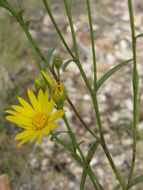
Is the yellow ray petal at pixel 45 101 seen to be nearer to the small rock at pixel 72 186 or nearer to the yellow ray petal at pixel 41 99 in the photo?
the yellow ray petal at pixel 41 99

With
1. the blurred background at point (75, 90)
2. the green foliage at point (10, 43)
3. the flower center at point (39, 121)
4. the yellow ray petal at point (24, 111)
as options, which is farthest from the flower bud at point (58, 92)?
the green foliage at point (10, 43)

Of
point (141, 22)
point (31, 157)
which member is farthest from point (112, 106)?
point (141, 22)

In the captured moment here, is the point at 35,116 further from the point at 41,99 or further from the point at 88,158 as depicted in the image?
the point at 88,158

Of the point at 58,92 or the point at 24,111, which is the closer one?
→ the point at 58,92

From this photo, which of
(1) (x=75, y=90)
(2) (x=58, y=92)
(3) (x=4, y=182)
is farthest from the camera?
(1) (x=75, y=90)

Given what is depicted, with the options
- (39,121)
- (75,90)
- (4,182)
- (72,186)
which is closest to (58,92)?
(39,121)

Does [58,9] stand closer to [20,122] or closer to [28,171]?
[28,171]
